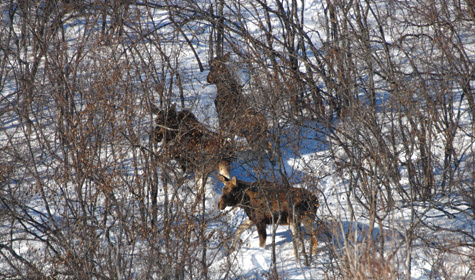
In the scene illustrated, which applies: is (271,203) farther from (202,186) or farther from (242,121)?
(242,121)

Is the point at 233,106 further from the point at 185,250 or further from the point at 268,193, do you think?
the point at 185,250

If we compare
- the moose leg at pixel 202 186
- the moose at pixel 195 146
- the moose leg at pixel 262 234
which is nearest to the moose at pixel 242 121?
the moose at pixel 195 146

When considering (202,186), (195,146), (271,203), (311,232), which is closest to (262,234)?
(271,203)

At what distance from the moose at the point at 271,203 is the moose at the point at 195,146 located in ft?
1.46

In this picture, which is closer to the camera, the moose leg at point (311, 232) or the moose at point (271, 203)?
the moose at point (271, 203)

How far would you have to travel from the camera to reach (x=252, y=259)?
26.8 ft

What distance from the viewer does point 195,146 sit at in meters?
8.54

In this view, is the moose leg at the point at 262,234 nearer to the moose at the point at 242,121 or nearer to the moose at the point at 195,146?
the moose at the point at 195,146

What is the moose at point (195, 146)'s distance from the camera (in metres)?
7.97

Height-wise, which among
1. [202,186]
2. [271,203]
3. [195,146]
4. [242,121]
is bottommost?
[271,203]

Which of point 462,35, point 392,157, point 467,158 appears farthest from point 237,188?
point 462,35

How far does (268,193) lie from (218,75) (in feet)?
11.0

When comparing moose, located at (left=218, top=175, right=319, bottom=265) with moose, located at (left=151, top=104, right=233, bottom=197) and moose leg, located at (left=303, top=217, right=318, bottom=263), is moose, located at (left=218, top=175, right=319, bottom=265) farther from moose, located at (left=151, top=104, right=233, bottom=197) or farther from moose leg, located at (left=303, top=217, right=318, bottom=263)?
moose, located at (left=151, top=104, right=233, bottom=197)

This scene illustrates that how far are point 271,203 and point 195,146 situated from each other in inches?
72.4
